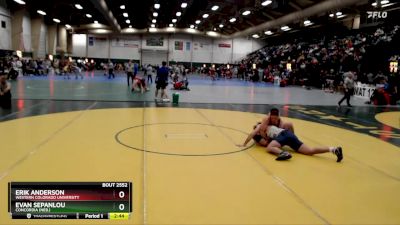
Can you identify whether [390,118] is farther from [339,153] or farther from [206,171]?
[206,171]

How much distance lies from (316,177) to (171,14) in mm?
33307

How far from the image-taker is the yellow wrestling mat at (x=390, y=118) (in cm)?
1007

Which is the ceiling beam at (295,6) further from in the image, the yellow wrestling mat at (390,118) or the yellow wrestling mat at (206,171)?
the yellow wrestling mat at (206,171)

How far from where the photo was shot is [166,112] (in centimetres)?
1053

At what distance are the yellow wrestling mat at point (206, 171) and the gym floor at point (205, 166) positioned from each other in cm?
1

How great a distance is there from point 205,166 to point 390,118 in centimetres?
861

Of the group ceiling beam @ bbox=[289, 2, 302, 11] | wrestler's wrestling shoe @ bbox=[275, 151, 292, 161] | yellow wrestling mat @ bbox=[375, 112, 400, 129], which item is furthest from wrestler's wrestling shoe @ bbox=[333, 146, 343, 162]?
ceiling beam @ bbox=[289, 2, 302, 11]

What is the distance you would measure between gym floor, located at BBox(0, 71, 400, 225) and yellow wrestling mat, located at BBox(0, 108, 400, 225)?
0.04ft

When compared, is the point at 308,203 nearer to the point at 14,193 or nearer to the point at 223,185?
the point at 223,185

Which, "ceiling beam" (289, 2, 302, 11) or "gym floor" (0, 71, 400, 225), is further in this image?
"ceiling beam" (289, 2, 302, 11)
